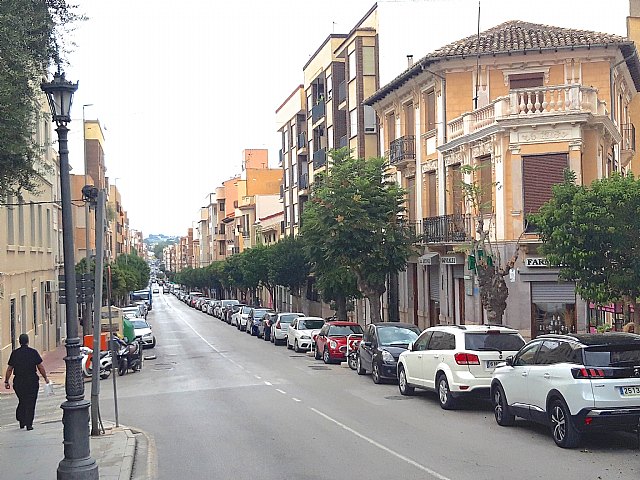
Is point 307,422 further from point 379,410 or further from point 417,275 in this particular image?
point 417,275

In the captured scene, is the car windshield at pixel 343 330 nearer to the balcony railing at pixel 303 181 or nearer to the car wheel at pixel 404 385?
the car wheel at pixel 404 385

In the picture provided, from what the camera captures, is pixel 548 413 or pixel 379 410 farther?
pixel 379 410

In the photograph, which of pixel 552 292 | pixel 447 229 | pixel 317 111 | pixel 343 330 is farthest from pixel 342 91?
pixel 552 292

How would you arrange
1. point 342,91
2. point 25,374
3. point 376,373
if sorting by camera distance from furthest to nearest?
point 342,91
point 376,373
point 25,374

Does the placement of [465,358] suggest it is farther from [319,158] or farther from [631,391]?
[319,158]

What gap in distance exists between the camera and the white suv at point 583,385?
38.3 ft

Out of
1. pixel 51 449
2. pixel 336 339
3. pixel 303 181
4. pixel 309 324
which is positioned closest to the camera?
pixel 51 449

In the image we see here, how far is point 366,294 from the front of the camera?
32219 mm

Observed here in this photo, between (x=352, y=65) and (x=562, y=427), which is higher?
(x=352, y=65)

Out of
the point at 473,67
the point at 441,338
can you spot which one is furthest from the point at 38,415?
the point at 473,67

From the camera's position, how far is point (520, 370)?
13.6 metres

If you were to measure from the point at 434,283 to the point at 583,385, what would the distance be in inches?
848

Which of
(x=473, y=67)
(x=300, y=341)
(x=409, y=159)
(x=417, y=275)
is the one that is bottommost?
(x=300, y=341)

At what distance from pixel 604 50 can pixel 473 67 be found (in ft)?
14.5
